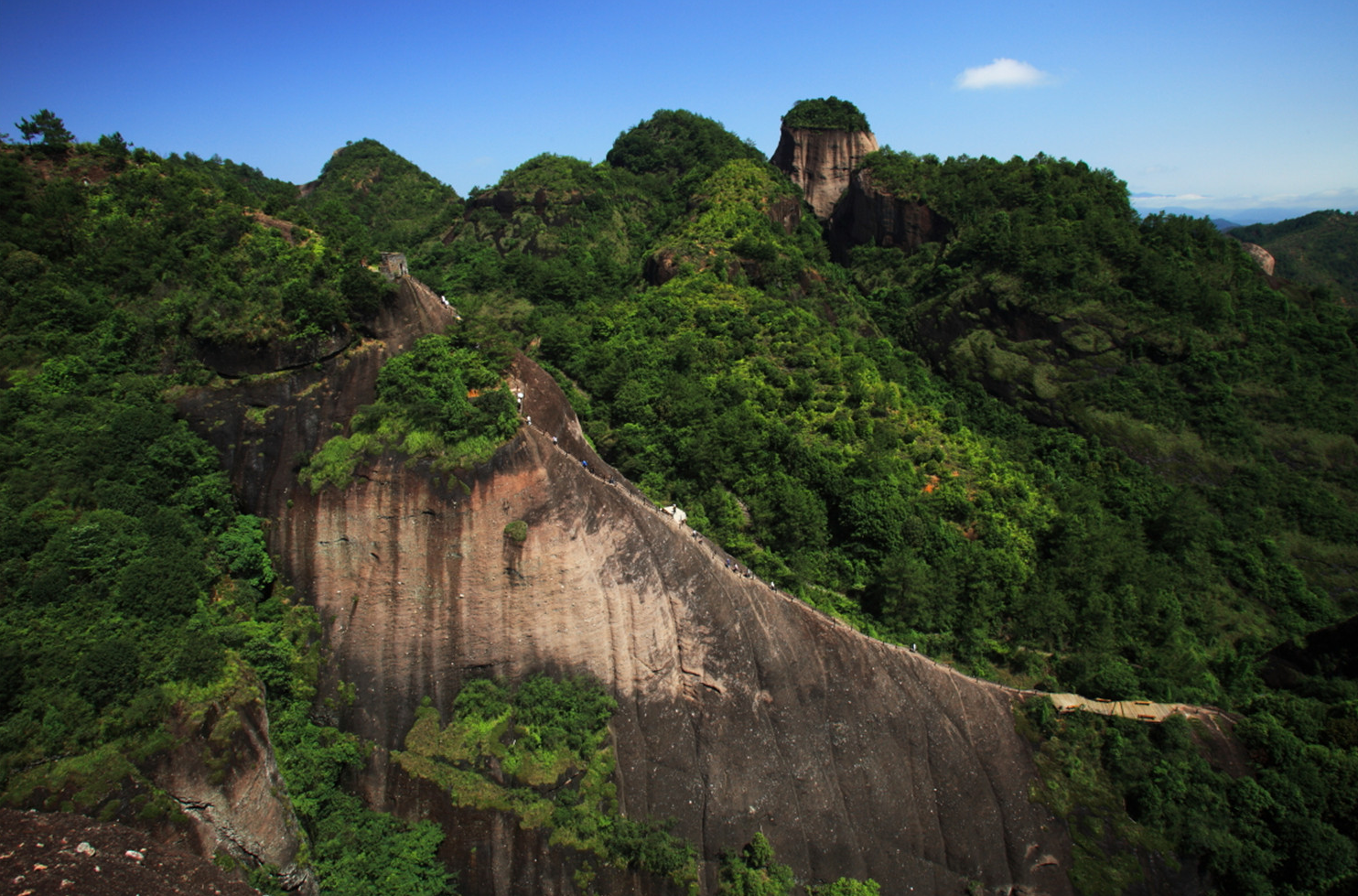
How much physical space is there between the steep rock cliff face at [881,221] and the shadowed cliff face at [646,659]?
40783 millimetres

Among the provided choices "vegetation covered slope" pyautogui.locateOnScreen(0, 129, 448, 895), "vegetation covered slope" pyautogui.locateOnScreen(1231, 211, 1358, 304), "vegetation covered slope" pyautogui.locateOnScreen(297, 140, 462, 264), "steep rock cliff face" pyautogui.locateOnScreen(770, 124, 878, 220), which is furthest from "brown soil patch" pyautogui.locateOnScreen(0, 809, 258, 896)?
"vegetation covered slope" pyautogui.locateOnScreen(1231, 211, 1358, 304)

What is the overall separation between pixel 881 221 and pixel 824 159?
9882 millimetres

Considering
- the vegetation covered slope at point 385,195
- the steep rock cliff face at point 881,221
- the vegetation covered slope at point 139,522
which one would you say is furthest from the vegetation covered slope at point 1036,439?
the vegetation covered slope at point 385,195

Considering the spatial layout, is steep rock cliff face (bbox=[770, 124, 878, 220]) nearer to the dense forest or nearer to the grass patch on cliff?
the dense forest

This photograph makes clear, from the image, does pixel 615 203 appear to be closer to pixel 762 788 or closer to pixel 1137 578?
pixel 1137 578

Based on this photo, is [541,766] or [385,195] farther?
[385,195]

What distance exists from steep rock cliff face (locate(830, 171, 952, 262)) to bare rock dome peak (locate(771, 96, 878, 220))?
107 inches

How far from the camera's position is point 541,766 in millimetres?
17391

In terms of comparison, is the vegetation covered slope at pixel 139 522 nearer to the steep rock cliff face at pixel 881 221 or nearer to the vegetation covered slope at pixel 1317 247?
the steep rock cliff face at pixel 881 221

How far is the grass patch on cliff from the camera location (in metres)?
17.0

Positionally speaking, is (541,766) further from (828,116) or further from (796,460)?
(828,116)

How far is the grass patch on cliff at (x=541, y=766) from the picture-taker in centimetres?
1697

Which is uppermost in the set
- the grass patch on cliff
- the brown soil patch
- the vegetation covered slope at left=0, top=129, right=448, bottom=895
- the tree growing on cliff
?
the tree growing on cliff

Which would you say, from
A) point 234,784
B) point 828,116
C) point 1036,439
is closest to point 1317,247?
point 828,116
